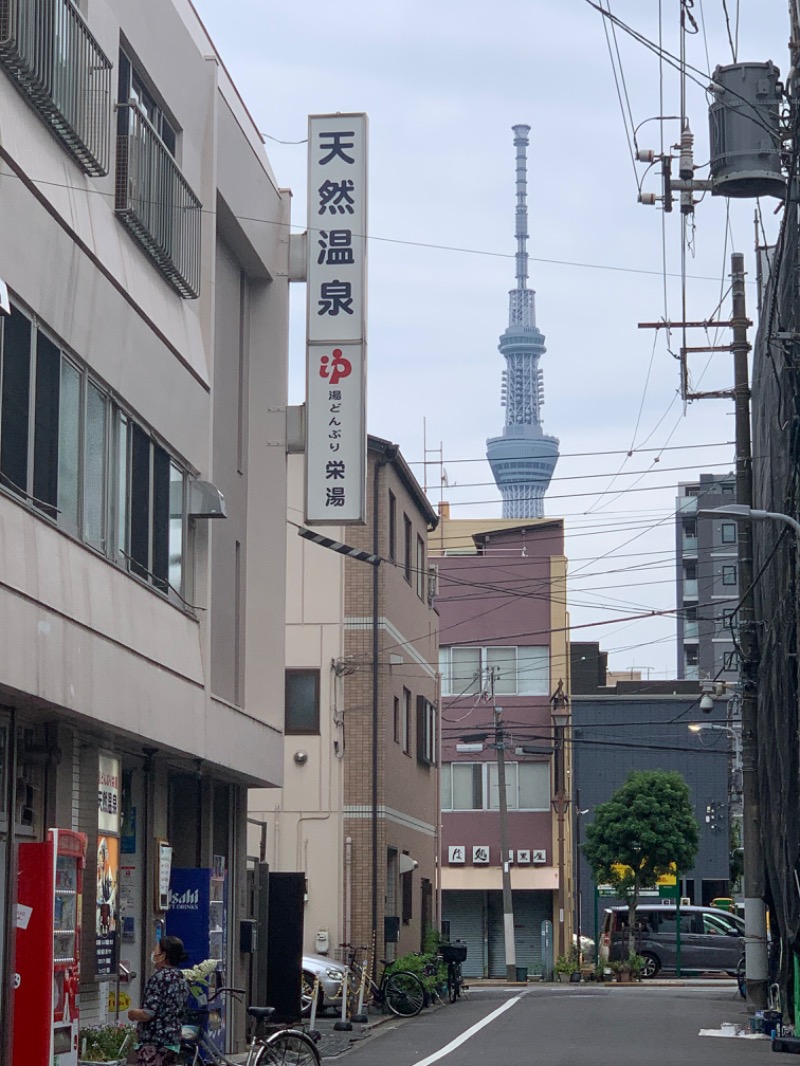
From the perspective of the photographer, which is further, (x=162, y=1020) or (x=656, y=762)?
(x=656, y=762)

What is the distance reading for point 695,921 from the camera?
1924 inches

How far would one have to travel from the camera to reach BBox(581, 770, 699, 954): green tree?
55375 millimetres

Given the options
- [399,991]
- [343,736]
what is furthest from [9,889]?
[343,736]

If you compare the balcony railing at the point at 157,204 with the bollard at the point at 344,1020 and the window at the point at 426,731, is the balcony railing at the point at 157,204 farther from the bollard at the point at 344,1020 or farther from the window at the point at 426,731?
the window at the point at 426,731

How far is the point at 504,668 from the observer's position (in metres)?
60.9

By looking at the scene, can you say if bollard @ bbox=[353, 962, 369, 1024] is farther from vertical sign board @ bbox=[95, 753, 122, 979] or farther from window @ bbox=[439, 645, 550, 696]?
window @ bbox=[439, 645, 550, 696]

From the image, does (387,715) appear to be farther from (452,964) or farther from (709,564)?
(709,564)

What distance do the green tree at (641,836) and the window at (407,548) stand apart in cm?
2088

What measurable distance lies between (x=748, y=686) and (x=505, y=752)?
3192cm

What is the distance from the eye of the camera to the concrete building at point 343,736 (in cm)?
3241

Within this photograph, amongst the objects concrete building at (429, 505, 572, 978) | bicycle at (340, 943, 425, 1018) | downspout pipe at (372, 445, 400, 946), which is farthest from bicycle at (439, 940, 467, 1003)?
concrete building at (429, 505, 572, 978)

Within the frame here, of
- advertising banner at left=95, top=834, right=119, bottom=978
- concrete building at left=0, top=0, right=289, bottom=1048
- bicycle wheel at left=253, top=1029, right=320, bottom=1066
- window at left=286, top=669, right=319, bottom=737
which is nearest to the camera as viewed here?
concrete building at left=0, top=0, right=289, bottom=1048

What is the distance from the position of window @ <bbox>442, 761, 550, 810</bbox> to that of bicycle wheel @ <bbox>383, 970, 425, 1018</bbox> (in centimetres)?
3091

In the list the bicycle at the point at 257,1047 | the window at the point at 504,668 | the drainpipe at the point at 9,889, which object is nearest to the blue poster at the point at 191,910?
the bicycle at the point at 257,1047
